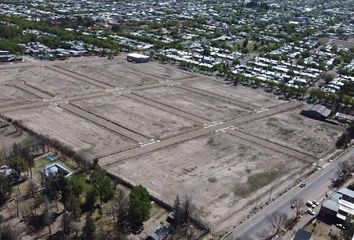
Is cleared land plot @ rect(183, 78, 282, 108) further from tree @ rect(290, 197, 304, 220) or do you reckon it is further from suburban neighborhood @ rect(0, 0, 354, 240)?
tree @ rect(290, 197, 304, 220)

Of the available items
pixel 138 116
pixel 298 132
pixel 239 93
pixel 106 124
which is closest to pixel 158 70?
pixel 239 93

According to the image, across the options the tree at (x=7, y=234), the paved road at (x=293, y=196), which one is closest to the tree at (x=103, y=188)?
the tree at (x=7, y=234)

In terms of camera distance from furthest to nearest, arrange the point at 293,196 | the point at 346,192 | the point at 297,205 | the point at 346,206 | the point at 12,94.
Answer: the point at 12,94 < the point at 293,196 < the point at 346,192 < the point at 297,205 < the point at 346,206

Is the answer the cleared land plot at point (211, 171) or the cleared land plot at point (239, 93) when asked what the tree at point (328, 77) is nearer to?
the cleared land plot at point (239, 93)

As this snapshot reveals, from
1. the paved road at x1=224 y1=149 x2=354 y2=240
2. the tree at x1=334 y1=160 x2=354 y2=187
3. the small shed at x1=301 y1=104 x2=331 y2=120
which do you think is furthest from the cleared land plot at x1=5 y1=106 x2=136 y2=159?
the small shed at x1=301 y1=104 x2=331 y2=120

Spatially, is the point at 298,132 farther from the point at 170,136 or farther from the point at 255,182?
the point at 170,136

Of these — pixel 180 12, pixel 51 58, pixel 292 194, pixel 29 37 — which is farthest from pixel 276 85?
pixel 180 12

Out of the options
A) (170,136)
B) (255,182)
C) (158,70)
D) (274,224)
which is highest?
(274,224)
